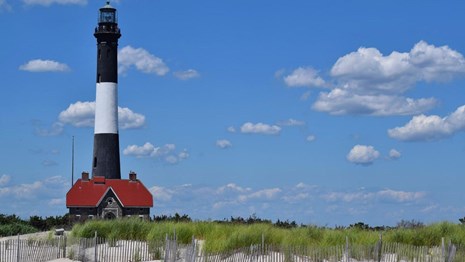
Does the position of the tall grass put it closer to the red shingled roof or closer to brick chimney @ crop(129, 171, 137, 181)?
the red shingled roof

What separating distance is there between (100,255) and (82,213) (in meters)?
21.7

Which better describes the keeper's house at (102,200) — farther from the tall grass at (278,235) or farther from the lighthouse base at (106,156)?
the tall grass at (278,235)

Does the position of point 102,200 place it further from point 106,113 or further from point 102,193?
point 106,113

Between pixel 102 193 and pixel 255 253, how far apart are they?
2479 cm

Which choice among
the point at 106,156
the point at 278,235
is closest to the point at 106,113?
the point at 106,156

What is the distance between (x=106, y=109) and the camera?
151 feet

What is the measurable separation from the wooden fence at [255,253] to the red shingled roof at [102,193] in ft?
67.6

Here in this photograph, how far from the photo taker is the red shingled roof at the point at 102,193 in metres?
45.4

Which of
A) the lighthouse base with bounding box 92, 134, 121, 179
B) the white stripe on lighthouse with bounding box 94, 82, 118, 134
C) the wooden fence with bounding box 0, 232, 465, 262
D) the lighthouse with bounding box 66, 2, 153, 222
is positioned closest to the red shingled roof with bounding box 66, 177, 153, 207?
the lighthouse with bounding box 66, 2, 153, 222

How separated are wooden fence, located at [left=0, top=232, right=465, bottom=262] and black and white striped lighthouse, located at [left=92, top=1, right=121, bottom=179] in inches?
839

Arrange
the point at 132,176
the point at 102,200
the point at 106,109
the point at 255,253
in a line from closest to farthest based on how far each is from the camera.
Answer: the point at 255,253, the point at 102,200, the point at 106,109, the point at 132,176

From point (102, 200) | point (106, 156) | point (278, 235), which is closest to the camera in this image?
point (278, 235)

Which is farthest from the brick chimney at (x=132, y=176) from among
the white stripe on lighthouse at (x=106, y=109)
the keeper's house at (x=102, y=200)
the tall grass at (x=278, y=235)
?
the tall grass at (x=278, y=235)

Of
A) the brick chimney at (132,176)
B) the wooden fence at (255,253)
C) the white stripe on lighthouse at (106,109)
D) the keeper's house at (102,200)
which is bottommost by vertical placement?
the wooden fence at (255,253)
